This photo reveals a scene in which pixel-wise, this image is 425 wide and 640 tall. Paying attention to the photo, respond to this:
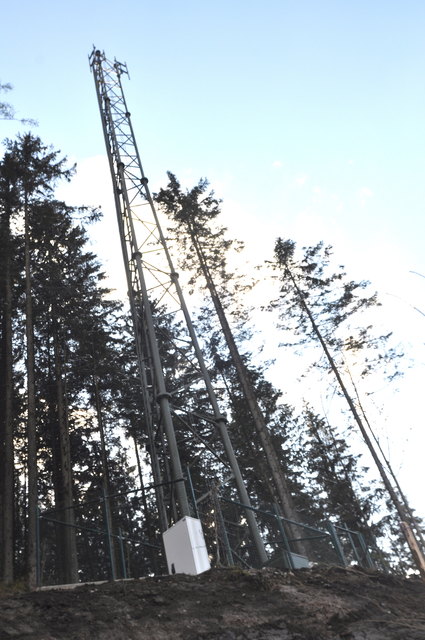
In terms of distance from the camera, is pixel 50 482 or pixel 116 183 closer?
pixel 116 183

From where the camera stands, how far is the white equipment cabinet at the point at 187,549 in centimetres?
609

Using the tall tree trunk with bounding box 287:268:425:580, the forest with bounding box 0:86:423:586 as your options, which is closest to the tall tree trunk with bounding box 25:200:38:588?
the forest with bounding box 0:86:423:586

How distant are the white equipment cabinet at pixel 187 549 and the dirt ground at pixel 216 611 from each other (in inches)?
13.4

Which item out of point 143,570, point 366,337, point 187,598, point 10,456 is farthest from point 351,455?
point 187,598

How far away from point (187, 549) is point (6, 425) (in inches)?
279

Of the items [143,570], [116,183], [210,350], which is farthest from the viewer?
[210,350]

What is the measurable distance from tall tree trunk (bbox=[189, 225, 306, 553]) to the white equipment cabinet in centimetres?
703

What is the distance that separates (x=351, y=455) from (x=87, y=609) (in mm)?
18981

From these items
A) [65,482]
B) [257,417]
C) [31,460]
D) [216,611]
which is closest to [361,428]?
[257,417]

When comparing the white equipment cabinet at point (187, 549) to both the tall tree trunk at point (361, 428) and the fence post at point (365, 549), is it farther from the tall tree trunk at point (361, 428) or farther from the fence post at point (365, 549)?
Result: the tall tree trunk at point (361, 428)

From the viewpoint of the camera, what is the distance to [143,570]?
15.5 meters

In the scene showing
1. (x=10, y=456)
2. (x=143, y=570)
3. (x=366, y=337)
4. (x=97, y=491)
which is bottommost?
(x=143, y=570)

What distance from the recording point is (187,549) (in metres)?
6.20

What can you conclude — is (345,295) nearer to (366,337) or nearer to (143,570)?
(366,337)
